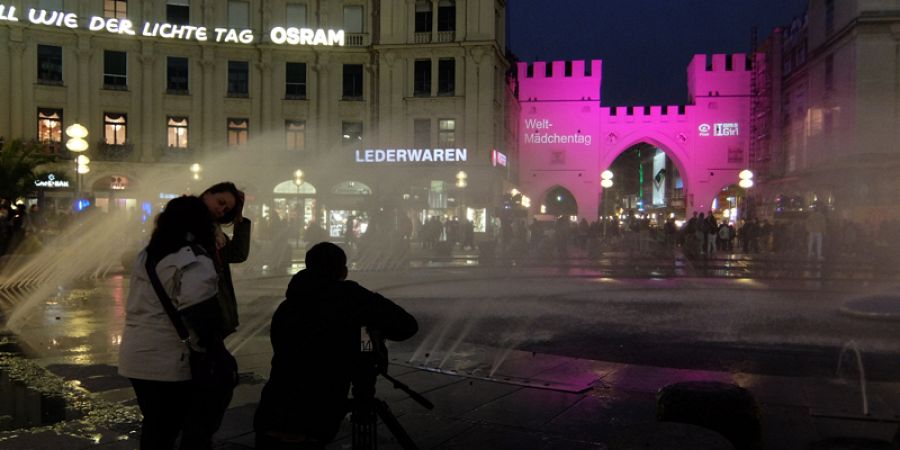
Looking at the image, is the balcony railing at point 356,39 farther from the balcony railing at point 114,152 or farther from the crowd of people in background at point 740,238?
the crowd of people in background at point 740,238

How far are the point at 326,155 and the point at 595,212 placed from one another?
2411cm

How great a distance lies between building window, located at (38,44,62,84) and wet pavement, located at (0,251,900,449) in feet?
91.5

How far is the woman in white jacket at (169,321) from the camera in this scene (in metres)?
3.32

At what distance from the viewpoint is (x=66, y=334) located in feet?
29.9

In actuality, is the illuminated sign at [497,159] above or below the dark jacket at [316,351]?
above

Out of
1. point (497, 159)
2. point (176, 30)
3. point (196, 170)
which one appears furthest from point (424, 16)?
point (196, 170)

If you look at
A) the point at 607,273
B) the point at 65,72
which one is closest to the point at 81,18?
the point at 65,72

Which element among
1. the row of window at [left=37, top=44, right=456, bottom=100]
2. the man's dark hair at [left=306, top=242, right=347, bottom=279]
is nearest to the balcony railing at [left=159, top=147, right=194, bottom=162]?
the row of window at [left=37, top=44, right=456, bottom=100]

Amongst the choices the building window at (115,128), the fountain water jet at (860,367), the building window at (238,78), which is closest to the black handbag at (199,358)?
the fountain water jet at (860,367)

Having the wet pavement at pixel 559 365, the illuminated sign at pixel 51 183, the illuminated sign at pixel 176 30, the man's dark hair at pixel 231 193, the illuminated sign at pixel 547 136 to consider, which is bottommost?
the wet pavement at pixel 559 365

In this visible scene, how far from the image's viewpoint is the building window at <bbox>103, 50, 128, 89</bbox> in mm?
38219

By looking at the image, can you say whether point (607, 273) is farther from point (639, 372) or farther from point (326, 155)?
point (326, 155)

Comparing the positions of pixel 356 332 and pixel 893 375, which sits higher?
pixel 356 332

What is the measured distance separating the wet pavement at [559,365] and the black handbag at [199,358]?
63.5 inches
